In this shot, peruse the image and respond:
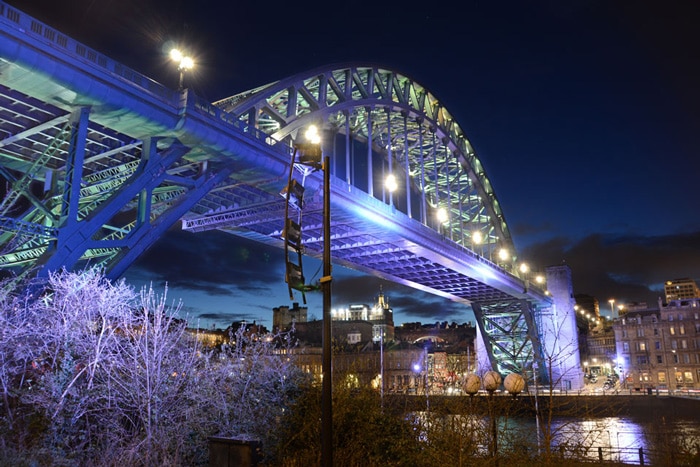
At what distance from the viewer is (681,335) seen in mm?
98062

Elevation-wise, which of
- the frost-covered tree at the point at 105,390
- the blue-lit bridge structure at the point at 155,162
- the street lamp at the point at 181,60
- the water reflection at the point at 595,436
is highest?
the street lamp at the point at 181,60

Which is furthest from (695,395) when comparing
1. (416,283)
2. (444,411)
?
(444,411)

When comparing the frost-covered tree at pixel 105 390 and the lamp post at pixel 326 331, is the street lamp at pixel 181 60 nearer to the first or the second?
the frost-covered tree at pixel 105 390

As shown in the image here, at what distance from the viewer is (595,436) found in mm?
37688

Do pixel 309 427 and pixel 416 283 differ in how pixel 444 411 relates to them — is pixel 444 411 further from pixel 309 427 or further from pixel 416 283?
pixel 416 283

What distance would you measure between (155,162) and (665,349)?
332ft

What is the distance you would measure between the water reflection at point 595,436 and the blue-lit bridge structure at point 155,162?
12.7 meters

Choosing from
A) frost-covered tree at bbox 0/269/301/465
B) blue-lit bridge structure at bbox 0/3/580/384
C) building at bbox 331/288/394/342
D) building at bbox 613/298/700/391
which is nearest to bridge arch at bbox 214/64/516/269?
blue-lit bridge structure at bbox 0/3/580/384

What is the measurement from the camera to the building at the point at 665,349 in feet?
313

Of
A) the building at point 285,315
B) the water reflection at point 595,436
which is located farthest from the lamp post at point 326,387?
the building at point 285,315

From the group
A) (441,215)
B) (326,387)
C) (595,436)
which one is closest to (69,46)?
(326,387)

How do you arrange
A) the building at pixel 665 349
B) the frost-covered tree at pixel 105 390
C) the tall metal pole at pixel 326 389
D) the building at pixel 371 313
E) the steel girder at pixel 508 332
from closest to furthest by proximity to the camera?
the tall metal pole at pixel 326 389
the frost-covered tree at pixel 105 390
the steel girder at pixel 508 332
the building at pixel 665 349
the building at pixel 371 313

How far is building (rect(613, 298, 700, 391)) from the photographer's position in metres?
95.4

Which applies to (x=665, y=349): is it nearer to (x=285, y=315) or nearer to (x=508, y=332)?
(x=508, y=332)
